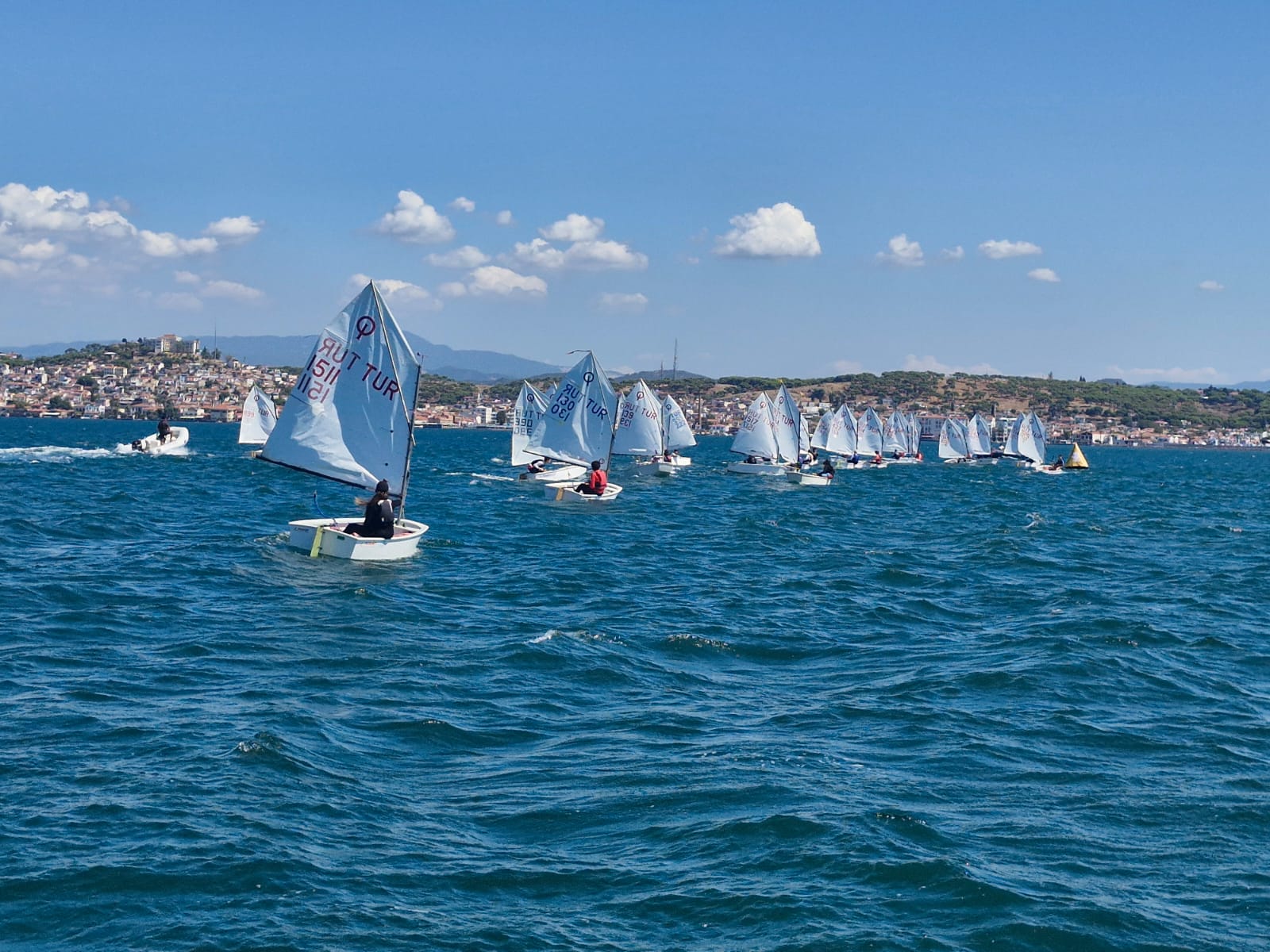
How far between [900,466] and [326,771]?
97277mm

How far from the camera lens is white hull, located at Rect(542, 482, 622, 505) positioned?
48844 millimetres

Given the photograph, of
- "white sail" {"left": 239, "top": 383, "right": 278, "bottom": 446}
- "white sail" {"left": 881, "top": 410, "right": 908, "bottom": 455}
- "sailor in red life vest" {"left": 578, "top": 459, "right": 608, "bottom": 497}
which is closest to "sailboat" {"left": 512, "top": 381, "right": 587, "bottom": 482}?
"sailor in red life vest" {"left": 578, "top": 459, "right": 608, "bottom": 497}

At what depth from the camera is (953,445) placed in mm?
121750

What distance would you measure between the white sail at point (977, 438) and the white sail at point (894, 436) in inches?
335

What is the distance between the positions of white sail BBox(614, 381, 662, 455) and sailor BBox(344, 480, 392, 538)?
41418 mm

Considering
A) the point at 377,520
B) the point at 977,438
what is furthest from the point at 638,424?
the point at 977,438

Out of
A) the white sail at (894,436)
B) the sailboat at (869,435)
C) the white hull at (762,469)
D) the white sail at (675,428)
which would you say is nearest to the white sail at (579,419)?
the white hull at (762,469)

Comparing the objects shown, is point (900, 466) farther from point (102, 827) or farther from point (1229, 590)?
point (102, 827)

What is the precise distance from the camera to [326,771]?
45.8 ft

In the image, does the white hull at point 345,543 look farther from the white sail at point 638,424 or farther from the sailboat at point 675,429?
the sailboat at point 675,429

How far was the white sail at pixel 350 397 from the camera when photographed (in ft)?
102

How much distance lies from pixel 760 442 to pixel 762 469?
5.47 feet

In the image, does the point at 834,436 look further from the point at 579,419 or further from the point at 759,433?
the point at 579,419

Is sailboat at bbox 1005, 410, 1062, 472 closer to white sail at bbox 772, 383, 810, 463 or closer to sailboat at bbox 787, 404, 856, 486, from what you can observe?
sailboat at bbox 787, 404, 856, 486
